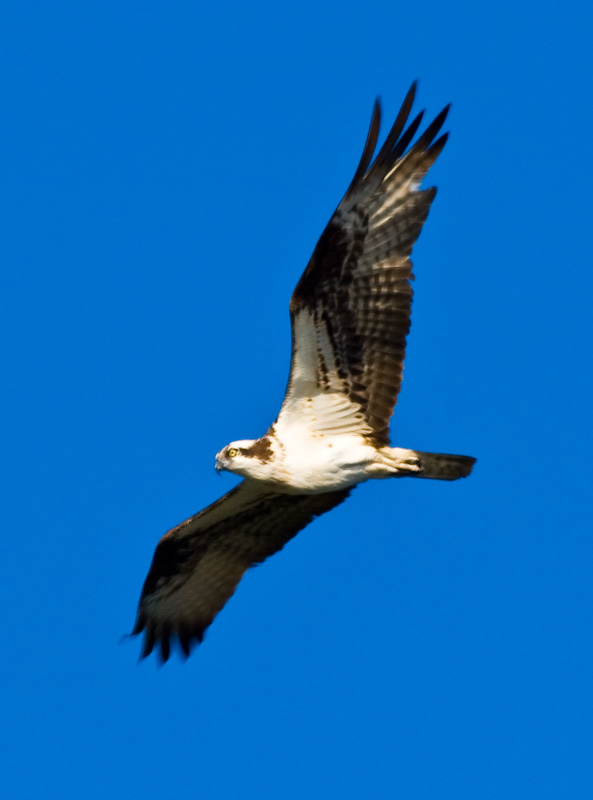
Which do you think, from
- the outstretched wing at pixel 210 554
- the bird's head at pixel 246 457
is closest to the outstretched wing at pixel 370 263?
the bird's head at pixel 246 457

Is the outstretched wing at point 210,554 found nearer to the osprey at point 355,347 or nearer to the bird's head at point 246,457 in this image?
the osprey at point 355,347

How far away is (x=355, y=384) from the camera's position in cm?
1162

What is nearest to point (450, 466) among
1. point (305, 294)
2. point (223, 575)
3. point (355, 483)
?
point (355, 483)

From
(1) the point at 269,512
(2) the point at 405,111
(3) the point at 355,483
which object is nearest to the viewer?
(2) the point at 405,111

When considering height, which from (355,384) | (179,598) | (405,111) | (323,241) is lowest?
(179,598)

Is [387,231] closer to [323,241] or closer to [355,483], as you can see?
[323,241]

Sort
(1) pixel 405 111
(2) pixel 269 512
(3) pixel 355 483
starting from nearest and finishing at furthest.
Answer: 1. (1) pixel 405 111
2. (3) pixel 355 483
3. (2) pixel 269 512

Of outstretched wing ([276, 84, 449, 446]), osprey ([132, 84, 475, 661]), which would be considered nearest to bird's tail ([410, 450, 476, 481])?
osprey ([132, 84, 475, 661])

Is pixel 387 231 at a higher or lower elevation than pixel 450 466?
higher

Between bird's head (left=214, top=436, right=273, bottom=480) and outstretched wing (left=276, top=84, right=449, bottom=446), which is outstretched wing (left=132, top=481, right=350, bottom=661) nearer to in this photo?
bird's head (left=214, top=436, right=273, bottom=480)

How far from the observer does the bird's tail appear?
11.5 metres

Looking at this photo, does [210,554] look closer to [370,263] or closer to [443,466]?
[443,466]

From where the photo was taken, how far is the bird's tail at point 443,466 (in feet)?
37.8

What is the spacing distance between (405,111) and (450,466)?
9.75 feet
